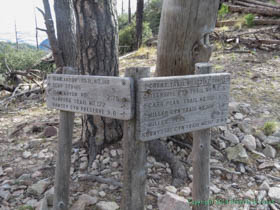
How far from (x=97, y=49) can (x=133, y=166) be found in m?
1.76

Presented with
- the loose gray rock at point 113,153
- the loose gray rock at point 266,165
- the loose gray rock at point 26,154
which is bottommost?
the loose gray rock at point 266,165

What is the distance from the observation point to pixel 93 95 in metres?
1.81

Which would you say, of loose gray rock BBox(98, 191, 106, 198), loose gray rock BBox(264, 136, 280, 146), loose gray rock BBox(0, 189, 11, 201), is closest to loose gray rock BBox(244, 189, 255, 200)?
loose gray rock BBox(264, 136, 280, 146)

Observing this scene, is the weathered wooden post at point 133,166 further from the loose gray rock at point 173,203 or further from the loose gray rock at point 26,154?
the loose gray rock at point 26,154

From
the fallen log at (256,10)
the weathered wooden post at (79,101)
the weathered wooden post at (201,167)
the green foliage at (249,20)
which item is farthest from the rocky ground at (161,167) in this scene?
the fallen log at (256,10)

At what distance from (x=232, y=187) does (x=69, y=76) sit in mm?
2149

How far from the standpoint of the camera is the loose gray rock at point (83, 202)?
2414 millimetres

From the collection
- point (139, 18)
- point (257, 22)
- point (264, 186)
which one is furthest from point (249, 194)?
point (257, 22)

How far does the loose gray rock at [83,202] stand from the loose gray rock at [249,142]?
83.5 inches

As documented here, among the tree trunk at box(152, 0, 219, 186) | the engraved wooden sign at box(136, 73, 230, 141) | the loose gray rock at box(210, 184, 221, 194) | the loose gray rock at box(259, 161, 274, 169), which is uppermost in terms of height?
the tree trunk at box(152, 0, 219, 186)

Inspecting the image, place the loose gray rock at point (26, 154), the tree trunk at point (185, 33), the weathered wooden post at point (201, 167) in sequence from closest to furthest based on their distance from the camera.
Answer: the weathered wooden post at point (201, 167) < the tree trunk at point (185, 33) < the loose gray rock at point (26, 154)

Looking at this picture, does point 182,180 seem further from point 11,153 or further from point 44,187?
point 11,153

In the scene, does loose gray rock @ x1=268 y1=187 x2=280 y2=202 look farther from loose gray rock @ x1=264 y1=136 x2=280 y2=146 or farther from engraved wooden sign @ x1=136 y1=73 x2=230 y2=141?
engraved wooden sign @ x1=136 y1=73 x2=230 y2=141

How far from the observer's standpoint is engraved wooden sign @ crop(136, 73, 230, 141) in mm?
1626
